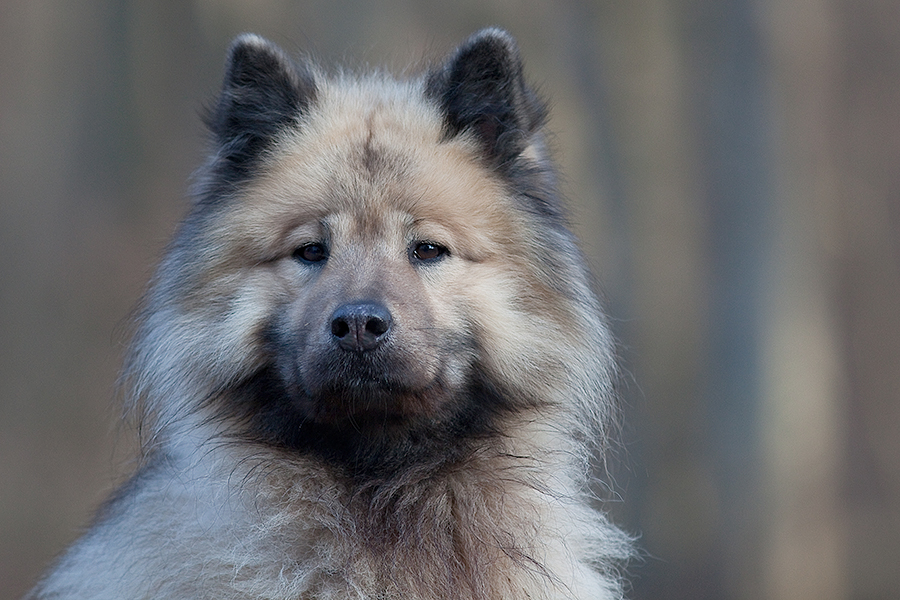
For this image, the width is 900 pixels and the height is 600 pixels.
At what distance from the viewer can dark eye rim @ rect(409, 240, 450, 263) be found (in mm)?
3359

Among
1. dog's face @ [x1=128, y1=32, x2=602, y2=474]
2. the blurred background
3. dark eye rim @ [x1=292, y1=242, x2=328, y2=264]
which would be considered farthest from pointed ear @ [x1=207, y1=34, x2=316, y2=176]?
the blurred background

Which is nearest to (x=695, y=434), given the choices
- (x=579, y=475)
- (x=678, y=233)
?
(x=678, y=233)

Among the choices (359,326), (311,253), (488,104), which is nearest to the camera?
(359,326)

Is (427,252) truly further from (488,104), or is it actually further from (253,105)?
(253,105)

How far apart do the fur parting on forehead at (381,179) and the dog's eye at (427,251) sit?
6 cm

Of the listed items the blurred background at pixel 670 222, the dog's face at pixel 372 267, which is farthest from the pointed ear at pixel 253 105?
the blurred background at pixel 670 222

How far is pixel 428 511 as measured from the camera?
10.6 feet

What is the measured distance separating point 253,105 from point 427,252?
36.9 inches

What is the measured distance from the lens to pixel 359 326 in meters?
2.99

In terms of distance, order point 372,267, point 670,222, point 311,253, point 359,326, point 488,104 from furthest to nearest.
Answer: point 670,222 < point 488,104 < point 311,253 < point 372,267 < point 359,326

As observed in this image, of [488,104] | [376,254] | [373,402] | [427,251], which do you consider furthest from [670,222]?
[373,402]

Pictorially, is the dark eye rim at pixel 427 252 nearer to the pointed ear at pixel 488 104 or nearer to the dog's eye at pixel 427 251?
the dog's eye at pixel 427 251

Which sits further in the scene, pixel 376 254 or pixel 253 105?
pixel 253 105

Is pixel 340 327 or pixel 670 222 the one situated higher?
pixel 670 222
